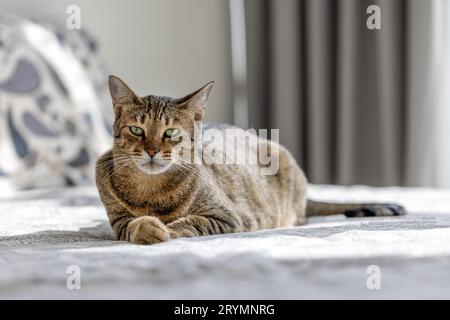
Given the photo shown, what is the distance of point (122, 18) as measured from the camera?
120 inches

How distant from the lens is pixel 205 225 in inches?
50.6

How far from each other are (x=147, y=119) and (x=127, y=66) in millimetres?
1828

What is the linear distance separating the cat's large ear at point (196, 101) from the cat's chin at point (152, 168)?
156 mm

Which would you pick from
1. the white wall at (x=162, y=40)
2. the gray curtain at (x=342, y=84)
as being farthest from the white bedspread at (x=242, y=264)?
the white wall at (x=162, y=40)

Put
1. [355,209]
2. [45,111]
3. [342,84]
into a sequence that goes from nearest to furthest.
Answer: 1. [355,209]
2. [45,111]
3. [342,84]

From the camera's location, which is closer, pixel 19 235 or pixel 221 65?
pixel 19 235

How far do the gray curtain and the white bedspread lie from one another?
174cm

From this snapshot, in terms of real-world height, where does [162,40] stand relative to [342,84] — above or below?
above

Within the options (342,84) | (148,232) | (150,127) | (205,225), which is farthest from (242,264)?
(342,84)

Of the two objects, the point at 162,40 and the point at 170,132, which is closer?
the point at 170,132

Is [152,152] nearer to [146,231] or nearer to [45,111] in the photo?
[146,231]

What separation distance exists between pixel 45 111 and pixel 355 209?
122cm

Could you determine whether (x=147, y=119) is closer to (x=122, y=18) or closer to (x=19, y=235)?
(x=19, y=235)
